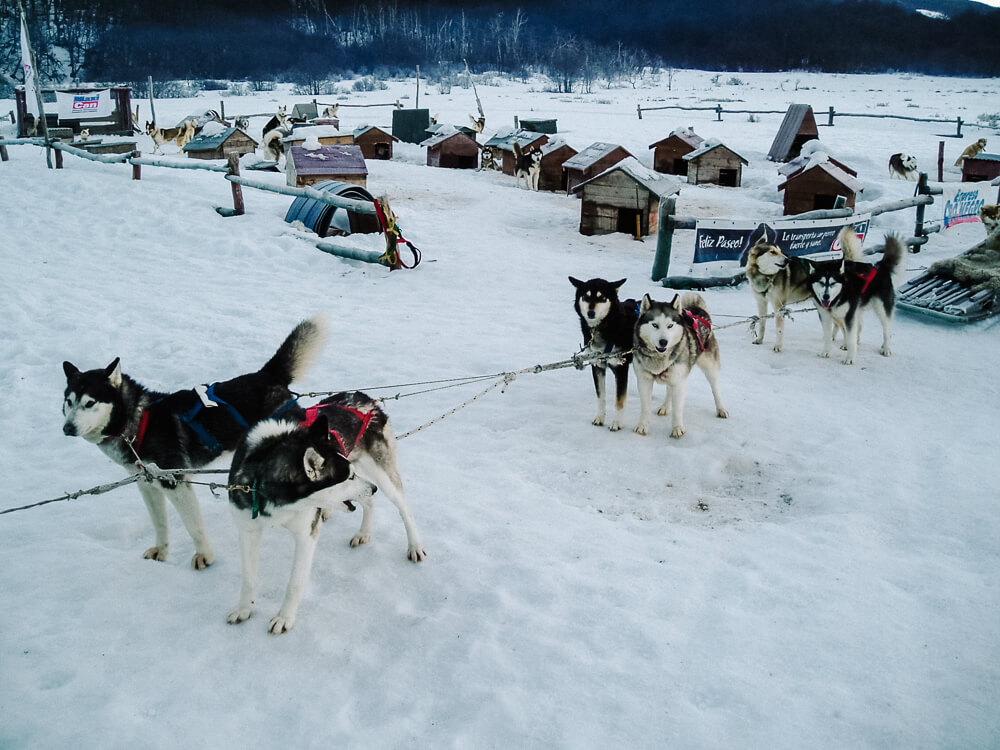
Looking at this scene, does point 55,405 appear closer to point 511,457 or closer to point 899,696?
point 511,457

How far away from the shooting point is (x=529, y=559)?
10.7 ft

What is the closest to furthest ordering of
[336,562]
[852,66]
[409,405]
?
1. [336,562]
2. [409,405]
3. [852,66]

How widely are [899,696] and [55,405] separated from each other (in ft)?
18.5

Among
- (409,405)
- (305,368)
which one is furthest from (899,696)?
(409,405)

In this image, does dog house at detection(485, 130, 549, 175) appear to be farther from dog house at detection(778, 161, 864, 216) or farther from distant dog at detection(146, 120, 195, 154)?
distant dog at detection(146, 120, 195, 154)

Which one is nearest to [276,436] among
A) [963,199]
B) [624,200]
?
[624,200]

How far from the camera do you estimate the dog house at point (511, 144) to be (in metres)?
17.6

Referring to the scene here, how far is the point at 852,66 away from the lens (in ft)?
180

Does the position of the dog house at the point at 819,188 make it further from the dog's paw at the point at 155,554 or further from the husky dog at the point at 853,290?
the dog's paw at the point at 155,554

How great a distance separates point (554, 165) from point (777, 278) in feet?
35.0

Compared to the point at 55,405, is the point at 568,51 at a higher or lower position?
higher

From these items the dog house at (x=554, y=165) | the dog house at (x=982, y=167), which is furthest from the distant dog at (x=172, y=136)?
the dog house at (x=982, y=167)

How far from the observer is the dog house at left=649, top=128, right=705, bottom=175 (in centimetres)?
1795

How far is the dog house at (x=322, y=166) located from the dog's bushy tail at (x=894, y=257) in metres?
9.01
